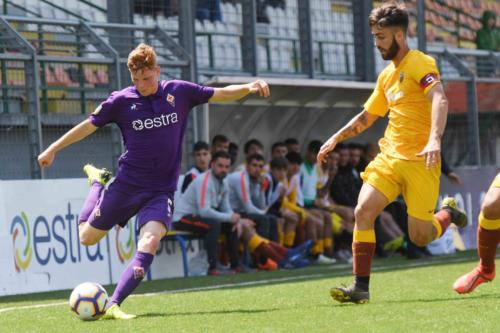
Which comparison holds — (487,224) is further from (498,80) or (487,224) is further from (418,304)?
(498,80)

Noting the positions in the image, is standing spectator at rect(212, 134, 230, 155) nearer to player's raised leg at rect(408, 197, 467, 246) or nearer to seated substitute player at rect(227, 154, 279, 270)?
seated substitute player at rect(227, 154, 279, 270)

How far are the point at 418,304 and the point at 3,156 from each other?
20.4 ft

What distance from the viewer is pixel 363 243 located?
8867 millimetres

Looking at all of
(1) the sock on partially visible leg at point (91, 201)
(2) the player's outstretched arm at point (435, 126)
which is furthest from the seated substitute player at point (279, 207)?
(2) the player's outstretched arm at point (435, 126)

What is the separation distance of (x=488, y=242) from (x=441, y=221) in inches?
26.0

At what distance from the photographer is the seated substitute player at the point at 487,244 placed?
8.88 metres

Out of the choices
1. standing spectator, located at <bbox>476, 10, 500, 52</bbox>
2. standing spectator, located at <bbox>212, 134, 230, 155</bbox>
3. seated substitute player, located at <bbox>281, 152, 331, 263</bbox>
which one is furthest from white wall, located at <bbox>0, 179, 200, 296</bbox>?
standing spectator, located at <bbox>476, 10, 500, 52</bbox>

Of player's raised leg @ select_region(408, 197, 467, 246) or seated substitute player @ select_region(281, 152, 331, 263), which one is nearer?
player's raised leg @ select_region(408, 197, 467, 246)

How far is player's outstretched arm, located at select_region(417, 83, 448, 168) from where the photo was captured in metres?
7.68

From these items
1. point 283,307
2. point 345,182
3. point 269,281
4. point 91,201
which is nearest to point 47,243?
point 269,281

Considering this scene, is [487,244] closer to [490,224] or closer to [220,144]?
[490,224]

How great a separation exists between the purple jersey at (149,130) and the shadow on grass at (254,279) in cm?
264

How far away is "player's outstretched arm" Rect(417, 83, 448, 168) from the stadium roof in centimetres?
787

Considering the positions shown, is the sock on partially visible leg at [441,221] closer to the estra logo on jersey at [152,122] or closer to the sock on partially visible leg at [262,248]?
the estra logo on jersey at [152,122]
